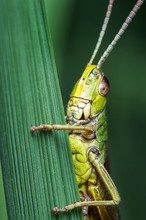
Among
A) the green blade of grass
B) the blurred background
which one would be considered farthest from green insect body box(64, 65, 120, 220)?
the green blade of grass

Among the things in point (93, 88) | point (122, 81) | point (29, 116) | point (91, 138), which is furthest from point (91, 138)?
point (29, 116)

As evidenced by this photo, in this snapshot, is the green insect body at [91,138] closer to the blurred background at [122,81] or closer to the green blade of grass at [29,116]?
the blurred background at [122,81]

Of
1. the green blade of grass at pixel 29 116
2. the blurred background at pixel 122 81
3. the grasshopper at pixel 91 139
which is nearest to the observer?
the green blade of grass at pixel 29 116

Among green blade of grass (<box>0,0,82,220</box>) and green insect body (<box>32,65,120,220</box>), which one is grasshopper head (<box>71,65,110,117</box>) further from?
green blade of grass (<box>0,0,82,220</box>)

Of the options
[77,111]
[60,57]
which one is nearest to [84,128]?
[77,111]

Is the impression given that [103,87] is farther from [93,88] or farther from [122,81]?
[122,81]

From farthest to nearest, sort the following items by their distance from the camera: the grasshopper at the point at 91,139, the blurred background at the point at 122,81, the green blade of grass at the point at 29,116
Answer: the blurred background at the point at 122,81 → the grasshopper at the point at 91,139 → the green blade of grass at the point at 29,116

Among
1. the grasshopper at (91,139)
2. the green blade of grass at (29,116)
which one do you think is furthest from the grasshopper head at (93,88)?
the green blade of grass at (29,116)
